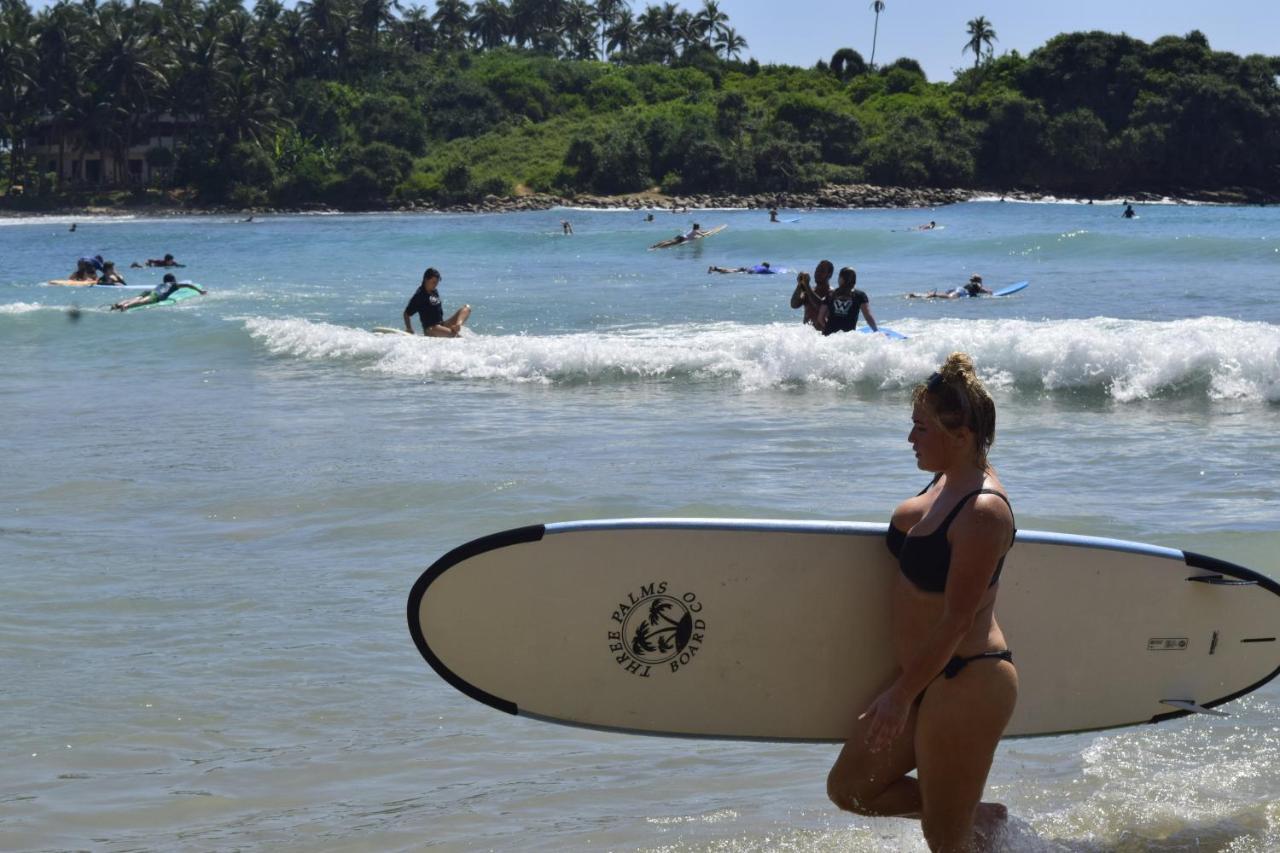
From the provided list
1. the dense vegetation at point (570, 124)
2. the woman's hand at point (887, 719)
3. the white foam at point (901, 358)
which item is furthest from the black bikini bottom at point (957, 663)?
the dense vegetation at point (570, 124)

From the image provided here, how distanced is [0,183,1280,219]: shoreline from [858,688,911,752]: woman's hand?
257ft

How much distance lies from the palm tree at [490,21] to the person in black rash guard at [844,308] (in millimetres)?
122921

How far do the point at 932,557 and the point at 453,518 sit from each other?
15.7 feet

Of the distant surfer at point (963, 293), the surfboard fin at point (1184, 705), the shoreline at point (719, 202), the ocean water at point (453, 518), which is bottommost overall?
the ocean water at point (453, 518)

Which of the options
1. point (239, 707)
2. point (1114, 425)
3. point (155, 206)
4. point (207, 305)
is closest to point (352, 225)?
point (155, 206)

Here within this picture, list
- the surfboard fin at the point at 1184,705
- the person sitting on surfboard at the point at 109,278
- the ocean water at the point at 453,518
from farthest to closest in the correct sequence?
the person sitting on surfboard at the point at 109,278 < the ocean water at the point at 453,518 < the surfboard fin at the point at 1184,705

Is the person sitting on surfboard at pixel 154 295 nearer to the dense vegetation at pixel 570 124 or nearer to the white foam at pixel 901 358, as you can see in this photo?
the white foam at pixel 901 358

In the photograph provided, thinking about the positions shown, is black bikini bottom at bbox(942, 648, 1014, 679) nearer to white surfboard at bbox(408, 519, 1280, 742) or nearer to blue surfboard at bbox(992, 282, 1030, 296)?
white surfboard at bbox(408, 519, 1280, 742)

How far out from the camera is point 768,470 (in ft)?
29.0

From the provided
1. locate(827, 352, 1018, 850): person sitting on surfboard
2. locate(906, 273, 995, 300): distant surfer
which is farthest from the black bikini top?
locate(906, 273, 995, 300): distant surfer

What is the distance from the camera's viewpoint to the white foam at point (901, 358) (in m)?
12.4

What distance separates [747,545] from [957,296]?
2147cm

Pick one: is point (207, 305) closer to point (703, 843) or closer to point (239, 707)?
point (239, 707)

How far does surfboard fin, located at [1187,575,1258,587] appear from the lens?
3.57m
